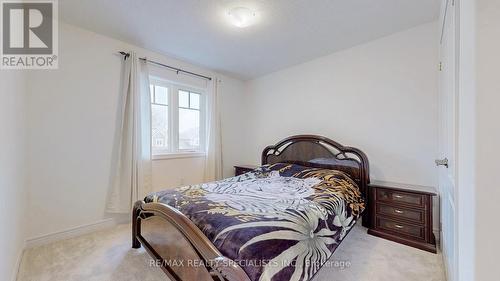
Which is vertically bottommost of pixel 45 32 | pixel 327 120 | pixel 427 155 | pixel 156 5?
pixel 427 155

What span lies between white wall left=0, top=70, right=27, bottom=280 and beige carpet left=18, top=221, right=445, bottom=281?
8.3 inches

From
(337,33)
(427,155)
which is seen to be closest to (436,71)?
(427,155)

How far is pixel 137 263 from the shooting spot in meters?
1.98

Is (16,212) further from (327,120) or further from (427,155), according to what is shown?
(427,155)

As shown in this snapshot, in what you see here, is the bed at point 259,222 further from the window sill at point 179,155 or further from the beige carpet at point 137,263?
the window sill at point 179,155

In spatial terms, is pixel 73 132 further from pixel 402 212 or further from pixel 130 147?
pixel 402 212

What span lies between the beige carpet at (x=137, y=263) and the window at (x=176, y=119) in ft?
4.85

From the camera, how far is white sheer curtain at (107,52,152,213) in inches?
110

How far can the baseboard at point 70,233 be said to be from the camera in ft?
7.41

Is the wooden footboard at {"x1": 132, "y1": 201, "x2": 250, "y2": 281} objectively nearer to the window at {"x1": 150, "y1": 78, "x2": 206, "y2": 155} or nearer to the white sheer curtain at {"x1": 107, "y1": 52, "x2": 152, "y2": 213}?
the white sheer curtain at {"x1": 107, "y1": 52, "x2": 152, "y2": 213}

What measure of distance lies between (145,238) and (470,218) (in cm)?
235

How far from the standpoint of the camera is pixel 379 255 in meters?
2.13

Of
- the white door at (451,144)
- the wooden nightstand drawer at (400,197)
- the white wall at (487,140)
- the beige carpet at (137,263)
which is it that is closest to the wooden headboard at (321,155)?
the wooden nightstand drawer at (400,197)

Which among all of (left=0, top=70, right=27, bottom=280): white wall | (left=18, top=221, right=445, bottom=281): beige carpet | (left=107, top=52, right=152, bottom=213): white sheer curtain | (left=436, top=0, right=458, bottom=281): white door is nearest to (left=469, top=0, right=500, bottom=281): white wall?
(left=436, top=0, right=458, bottom=281): white door
